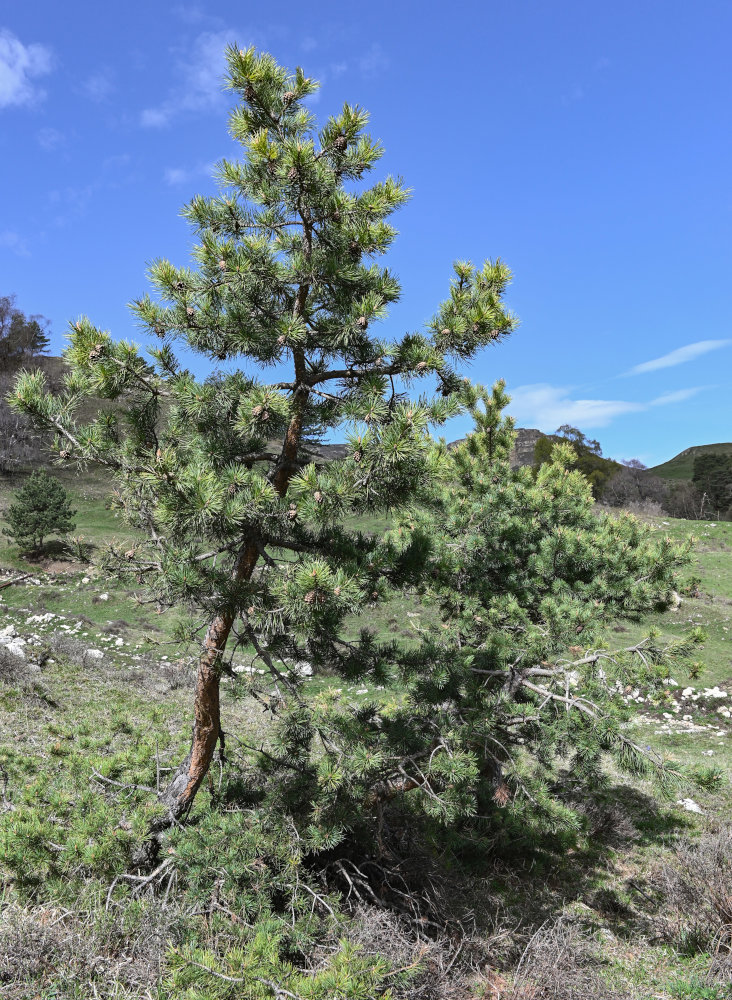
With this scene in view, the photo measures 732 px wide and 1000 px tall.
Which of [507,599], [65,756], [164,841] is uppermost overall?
[507,599]

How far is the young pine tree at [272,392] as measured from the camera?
372 centimetres

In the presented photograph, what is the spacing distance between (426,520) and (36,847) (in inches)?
161

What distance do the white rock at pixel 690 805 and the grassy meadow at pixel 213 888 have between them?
34 millimetres

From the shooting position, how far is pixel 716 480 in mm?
49844

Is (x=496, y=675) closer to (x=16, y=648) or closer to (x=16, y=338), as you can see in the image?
(x=16, y=648)

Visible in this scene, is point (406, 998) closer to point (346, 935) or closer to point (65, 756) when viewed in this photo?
point (346, 935)

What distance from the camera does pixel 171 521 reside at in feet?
11.8

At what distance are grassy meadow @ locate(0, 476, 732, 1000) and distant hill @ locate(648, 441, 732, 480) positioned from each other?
89.6m

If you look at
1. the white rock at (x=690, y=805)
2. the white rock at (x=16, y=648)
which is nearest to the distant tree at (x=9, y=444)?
the white rock at (x=16, y=648)

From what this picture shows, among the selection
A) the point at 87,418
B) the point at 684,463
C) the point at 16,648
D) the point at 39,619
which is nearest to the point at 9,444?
the point at 87,418

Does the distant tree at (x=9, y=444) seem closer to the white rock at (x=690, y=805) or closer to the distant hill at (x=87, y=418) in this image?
the distant hill at (x=87, y=418)

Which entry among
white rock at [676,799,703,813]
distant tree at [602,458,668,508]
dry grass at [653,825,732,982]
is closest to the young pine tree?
dry grass at [653,825,732,982]

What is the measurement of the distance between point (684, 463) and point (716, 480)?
5934 cm

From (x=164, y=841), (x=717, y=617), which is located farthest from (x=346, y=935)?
(x=717, y=617)
